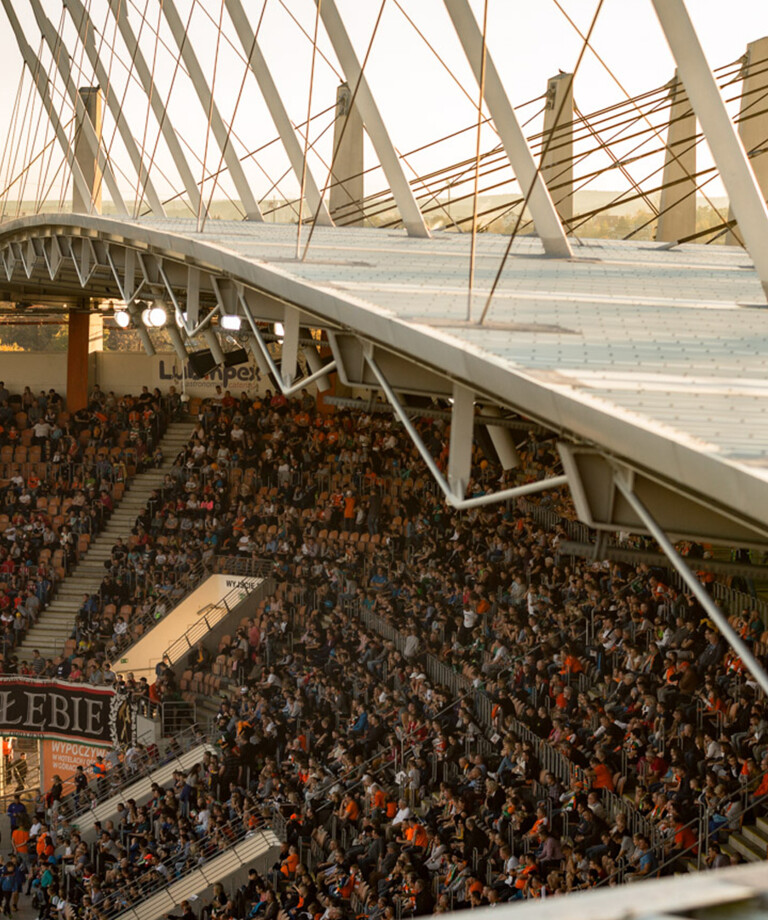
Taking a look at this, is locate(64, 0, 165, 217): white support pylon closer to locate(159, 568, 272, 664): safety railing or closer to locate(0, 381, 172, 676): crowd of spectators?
locate(159, 568, 272, 664): safety railing

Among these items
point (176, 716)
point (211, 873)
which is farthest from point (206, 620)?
point (211, 873)

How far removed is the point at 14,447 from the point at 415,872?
25.4 meters

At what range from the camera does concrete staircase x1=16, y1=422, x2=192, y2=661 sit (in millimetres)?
28078

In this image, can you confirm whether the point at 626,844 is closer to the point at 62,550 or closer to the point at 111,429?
the point at 62,550

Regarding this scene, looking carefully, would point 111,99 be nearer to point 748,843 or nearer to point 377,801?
point 377,801

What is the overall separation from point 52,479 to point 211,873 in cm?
1836

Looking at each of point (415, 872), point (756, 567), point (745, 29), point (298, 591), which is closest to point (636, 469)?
point (756, 567)

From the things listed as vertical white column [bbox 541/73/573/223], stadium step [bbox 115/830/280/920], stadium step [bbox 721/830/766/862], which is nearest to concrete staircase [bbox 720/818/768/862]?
stadium step [bbox 721/830/766/862]

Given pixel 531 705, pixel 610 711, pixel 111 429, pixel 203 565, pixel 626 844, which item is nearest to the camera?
pixel 626 844

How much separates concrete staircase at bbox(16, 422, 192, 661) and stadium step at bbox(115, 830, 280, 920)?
1104 centimetres

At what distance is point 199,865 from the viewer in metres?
17.2

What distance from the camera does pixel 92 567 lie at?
30.0m

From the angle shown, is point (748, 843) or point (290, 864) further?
point (290, 864)

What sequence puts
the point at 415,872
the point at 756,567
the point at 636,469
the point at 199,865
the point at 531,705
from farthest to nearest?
1. the point at 199,865
2. the point at 531,705
3. the point at 415,872
4. the point at 756,567
5. the point at 636,469
